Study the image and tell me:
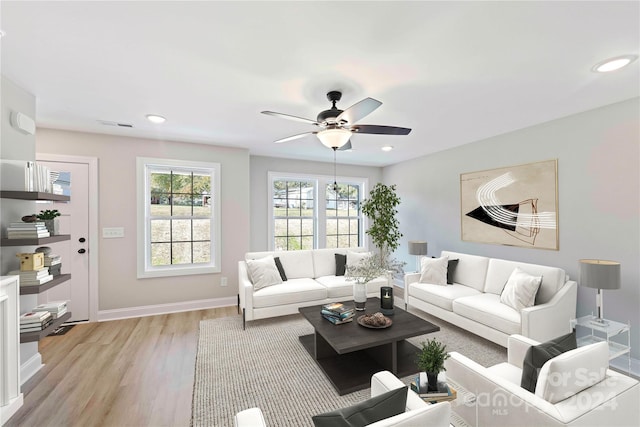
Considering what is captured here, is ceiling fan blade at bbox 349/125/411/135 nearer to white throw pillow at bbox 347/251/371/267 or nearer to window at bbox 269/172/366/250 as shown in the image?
white throw pillow at bbox 347/251/371/267

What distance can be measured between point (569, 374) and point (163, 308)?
4.41 metres

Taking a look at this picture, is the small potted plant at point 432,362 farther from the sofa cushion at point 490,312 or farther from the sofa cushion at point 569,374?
the sofa cushion at point 490,312

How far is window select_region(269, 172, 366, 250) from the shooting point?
17.6 ft

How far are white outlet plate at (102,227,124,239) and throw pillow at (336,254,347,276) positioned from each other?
3112 mm

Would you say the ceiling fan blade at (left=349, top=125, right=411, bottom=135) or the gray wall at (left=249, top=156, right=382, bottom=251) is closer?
the ceiling fan blade at (left=349, top=125, right=411, bottom=135)

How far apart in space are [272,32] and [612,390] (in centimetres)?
257

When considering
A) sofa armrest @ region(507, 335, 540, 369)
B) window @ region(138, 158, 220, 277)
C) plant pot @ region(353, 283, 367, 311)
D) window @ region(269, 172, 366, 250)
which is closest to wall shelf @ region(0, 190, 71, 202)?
window @ region(138, 158, 220, 277)

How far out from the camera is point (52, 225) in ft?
7.92

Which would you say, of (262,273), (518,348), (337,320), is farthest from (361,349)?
(262,273)

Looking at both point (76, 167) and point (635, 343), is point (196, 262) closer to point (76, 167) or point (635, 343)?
point (76, 167)

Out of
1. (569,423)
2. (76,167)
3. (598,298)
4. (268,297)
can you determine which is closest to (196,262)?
(268,297)

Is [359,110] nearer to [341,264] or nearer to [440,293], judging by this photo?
[440,293]

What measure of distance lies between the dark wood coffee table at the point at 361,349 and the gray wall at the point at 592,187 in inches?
74.9

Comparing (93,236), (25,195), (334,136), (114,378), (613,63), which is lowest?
(114,378)
